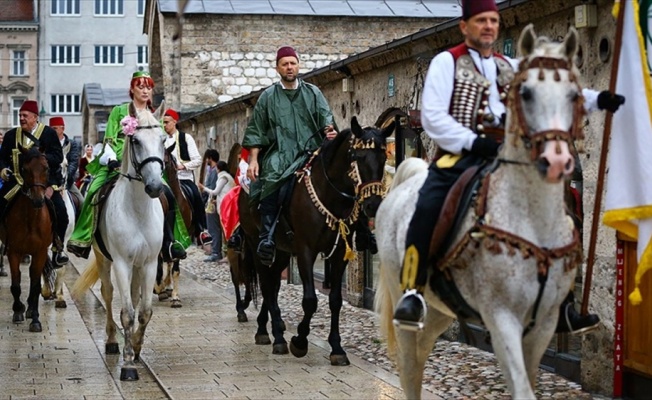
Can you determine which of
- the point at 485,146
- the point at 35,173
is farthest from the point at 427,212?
the point at 35,173

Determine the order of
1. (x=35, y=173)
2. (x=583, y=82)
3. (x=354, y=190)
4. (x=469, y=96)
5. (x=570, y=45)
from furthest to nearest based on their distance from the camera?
(x=35, y=173), (x=354, y=190), (x=583, y=82), (x=469, y=96), (x=570, y=45)

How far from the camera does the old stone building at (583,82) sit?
925cm

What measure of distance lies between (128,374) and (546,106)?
18.7 feet

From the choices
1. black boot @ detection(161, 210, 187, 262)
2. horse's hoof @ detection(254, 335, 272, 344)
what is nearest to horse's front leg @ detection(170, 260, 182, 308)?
horse's hoof @ detection(254, 335, 272, 344)

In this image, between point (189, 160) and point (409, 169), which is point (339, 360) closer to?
point (409, 169)

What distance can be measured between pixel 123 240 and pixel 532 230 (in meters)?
5.60

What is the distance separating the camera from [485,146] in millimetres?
6477

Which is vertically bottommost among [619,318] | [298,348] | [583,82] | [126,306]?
[298,348]

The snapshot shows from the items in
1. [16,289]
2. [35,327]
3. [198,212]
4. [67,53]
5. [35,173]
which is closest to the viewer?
[35,327]

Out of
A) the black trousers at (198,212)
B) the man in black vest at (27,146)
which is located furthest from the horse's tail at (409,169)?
the black trousers at (198,212)

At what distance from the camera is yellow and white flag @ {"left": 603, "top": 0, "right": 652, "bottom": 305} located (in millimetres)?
6941

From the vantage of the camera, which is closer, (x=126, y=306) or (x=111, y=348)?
(x=126, y=306)

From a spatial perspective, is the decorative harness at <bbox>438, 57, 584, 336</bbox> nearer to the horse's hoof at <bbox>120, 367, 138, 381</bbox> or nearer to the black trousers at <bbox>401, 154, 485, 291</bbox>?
the black trousers at <bbox>401, 154, 485, 291</bbox>

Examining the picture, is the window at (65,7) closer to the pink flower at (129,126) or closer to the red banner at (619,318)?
the pink flower at (129,126)
